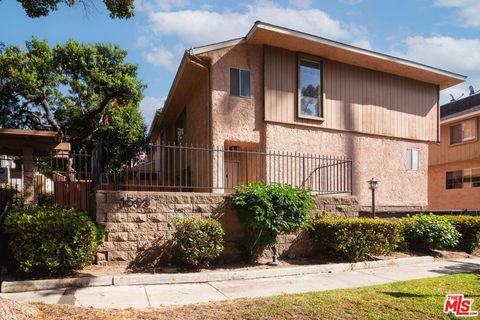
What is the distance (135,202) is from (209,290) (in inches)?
100

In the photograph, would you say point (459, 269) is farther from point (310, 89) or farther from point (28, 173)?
point (28, 173)

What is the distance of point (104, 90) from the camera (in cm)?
1825

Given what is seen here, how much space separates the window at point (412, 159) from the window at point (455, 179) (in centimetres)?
907

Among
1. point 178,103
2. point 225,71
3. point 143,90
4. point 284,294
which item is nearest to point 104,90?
point 143,90

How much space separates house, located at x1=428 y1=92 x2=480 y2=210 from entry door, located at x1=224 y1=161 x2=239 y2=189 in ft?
51.6

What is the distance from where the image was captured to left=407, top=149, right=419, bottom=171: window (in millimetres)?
16422

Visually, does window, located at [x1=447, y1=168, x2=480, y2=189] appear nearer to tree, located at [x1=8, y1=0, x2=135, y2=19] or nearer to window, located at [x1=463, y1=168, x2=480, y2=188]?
window, located at [x1=463, y1=168, x2=480, y2=188]

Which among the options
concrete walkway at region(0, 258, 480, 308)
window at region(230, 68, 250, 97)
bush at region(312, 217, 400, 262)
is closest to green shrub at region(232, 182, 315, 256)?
bush at region(312, 217, 400, 262)

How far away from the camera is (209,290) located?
678 centimetres

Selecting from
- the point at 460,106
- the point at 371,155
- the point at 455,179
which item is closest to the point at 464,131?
the point at 455,179

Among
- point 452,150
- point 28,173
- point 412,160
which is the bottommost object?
point 28,173

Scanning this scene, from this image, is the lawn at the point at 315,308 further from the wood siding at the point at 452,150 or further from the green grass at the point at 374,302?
the wood siding at the point at 452,150

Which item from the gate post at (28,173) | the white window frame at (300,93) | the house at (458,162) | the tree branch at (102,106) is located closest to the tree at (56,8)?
the gate post at (28,173)

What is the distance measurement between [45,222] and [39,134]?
2.19m
